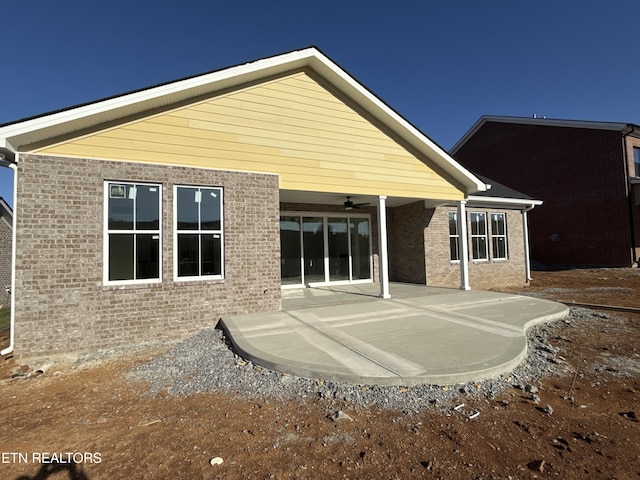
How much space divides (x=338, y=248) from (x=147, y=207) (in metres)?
Result: 7.18

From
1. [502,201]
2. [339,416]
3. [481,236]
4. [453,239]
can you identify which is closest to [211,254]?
[339,416]

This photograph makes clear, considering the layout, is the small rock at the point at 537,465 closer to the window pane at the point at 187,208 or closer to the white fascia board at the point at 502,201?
the window pane at the point at 187,208

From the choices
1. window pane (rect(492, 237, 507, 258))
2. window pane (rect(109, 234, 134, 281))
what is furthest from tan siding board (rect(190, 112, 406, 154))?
window pane (rect(492, 237, 507, 258))

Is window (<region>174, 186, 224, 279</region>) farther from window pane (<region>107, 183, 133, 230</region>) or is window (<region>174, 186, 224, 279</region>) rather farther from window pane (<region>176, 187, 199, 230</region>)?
window pane (<region>107, 183, 133, 230</region>)

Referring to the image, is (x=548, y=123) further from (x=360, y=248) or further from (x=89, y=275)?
Answer: (x=89, y=275)

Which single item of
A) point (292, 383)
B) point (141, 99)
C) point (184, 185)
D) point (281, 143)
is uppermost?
point (141, 99)

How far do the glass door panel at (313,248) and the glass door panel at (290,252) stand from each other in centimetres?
23

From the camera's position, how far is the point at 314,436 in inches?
117

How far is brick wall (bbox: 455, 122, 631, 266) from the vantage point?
19766mm

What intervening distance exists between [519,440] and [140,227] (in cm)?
680

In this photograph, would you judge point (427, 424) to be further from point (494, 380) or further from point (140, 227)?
point (140, 227)

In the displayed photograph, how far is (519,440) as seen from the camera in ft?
9.29

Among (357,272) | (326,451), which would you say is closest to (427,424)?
(326,451)

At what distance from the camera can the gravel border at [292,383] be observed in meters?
3.58
